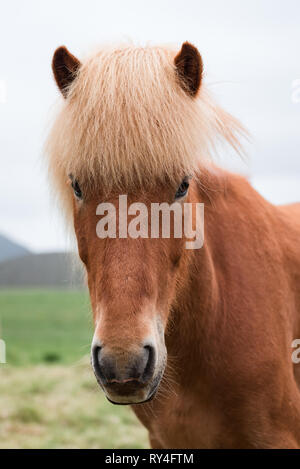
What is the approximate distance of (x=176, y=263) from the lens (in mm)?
2479

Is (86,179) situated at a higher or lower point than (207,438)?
higher

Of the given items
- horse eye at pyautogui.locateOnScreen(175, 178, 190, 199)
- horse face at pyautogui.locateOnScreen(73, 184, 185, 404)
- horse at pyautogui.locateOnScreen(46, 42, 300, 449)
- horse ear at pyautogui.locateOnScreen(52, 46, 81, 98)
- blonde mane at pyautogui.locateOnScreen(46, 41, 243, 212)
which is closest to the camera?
horse face at pyautogui.locateOnScreen(73, 184, 185, 404)

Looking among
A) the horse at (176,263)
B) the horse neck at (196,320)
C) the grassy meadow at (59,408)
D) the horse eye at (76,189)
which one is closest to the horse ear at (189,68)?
the horse at (176,263)

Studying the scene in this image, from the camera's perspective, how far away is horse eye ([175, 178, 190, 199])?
7.81 ft

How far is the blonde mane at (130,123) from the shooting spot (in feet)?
7.43

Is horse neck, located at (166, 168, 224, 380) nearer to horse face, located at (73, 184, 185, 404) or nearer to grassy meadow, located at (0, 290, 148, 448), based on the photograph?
horse face, located at (73, 184, 185, 404)

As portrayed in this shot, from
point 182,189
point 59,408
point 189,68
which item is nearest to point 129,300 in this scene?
point 182,189

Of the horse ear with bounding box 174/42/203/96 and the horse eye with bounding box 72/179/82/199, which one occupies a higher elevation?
the horse ear with bounding box 174/42/203/96

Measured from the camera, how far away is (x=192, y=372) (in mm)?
2850

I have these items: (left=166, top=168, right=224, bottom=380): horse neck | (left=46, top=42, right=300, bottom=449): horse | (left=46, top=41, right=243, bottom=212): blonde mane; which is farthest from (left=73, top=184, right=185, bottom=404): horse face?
(left=166, top=168, right=224, bottom=380): horse neck

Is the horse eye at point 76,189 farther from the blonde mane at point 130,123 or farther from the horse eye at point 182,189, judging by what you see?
the horse eye at point 182,189
